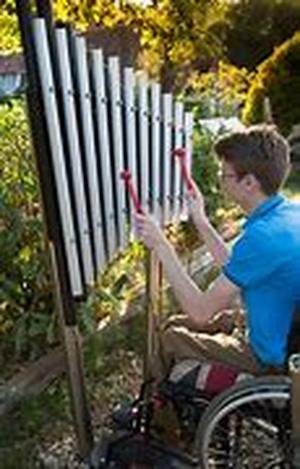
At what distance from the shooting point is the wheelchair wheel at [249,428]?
3.34 meters

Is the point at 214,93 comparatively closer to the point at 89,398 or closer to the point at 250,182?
the point at 89,398

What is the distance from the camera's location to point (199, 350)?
3797 mm

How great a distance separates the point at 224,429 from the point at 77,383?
26.8 inches

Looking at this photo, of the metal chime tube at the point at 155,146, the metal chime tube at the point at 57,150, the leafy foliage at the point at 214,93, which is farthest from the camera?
the leafy foliage at the point at 214,93

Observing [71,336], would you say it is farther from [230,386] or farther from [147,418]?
[230,386]

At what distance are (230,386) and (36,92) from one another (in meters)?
1.26

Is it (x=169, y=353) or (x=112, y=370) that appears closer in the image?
(x=169, y=353)

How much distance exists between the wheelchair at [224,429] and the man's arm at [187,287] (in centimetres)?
27

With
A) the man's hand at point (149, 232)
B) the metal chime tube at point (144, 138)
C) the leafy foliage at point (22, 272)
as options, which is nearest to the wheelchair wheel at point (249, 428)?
the man's hand at point (149, 232)

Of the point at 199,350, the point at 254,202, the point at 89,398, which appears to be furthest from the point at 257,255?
the point at 89,398

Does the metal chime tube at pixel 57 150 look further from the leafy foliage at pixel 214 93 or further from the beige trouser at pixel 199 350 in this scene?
the leafy foliage at pixel 214 93

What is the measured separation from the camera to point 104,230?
362cm

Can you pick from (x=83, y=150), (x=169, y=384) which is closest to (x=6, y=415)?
(x=169, y=384)

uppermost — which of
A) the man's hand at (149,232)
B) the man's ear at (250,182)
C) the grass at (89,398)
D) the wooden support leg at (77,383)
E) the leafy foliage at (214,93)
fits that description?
the leafy foliage at (214,93)
